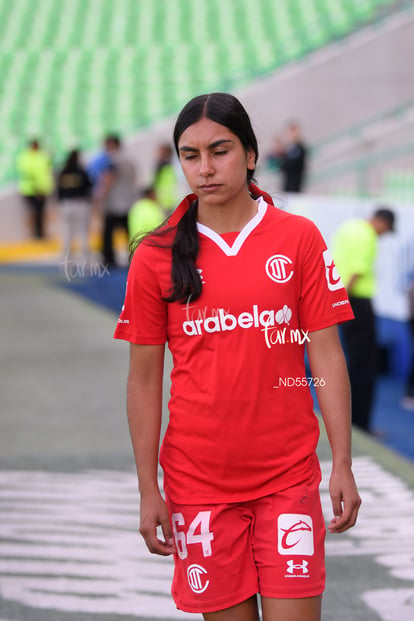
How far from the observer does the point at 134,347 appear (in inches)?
111

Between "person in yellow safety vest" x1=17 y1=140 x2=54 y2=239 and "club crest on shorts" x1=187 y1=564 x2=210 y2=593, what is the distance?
19.4 m

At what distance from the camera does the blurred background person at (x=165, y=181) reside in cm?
1948

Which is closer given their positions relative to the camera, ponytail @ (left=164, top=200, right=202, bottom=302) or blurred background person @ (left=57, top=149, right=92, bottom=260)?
ponytail @ (left=164, top=200, right=202, bottom=302)

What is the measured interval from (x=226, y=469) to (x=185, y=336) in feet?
Answer: 1.14

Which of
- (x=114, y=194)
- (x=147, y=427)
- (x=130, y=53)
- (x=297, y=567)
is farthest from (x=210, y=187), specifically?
(x=130, y=53)

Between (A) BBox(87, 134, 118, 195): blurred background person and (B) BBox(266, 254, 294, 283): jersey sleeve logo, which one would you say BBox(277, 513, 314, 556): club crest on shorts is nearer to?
(B) BBox(266, 254, 294, 283): jersey sleeve logo

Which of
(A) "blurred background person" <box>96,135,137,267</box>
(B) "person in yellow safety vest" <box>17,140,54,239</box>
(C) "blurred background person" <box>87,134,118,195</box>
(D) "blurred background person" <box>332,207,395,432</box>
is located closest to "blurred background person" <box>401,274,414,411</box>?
(D) "blurred background person" <box>332,207,395,432</box>

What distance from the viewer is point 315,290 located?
276 cm

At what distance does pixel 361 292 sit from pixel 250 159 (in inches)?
214

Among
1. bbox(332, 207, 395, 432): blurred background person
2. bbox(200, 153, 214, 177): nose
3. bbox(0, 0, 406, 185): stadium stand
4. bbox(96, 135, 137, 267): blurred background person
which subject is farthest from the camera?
bbox(0, 0, 406, 185): stadium stand

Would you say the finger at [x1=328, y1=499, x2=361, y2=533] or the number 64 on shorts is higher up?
the finger at [x1=328, y1=499, x2=361, y2=533]

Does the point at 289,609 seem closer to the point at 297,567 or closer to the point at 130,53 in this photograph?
the point at 297,567

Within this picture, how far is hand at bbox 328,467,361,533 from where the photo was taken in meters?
2.71

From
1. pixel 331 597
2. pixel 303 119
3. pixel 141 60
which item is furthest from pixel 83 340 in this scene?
pixel 141 60
